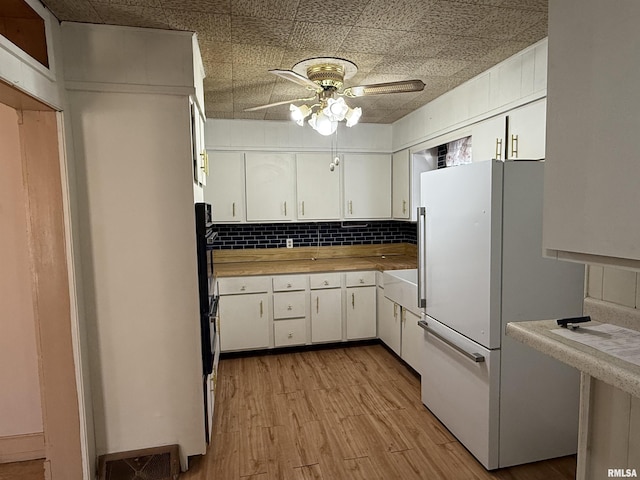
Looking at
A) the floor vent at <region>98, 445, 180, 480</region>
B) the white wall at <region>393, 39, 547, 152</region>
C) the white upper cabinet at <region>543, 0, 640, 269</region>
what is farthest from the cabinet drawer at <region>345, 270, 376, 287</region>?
the white upper cabinet at <region>543, 0, 640, 269</region>

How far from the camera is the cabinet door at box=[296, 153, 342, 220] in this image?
3982 millimetres

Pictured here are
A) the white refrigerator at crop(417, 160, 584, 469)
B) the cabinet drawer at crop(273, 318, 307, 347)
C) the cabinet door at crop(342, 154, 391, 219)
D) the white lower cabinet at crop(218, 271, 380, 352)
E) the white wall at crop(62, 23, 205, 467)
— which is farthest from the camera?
the cabinet door at crop(342, 154, 391, 219)

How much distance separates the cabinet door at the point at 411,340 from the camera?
10.2 feet

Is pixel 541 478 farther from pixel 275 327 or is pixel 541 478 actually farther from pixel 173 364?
pixel 275 327

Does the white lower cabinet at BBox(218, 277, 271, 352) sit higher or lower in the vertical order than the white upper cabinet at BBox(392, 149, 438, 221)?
lower

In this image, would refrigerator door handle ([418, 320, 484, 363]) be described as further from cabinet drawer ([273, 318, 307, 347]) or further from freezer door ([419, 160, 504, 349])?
cabinet drawer ([273, 318, 307, 347])

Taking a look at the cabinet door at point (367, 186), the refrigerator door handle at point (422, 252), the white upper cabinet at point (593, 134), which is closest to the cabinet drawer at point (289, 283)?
the cabinet door at point (367, 186)

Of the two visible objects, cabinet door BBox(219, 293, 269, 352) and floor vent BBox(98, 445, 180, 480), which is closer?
floor vent BBox(98, 445, 180, 480)

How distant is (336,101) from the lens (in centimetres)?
218

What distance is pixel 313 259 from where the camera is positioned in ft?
13.9

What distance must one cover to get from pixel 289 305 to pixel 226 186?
1.30m

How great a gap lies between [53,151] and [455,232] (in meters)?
2.09

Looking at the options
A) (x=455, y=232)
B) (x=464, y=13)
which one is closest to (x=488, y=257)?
(x=455, y=232)

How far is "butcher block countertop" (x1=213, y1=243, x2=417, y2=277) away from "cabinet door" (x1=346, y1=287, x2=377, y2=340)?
240mm
